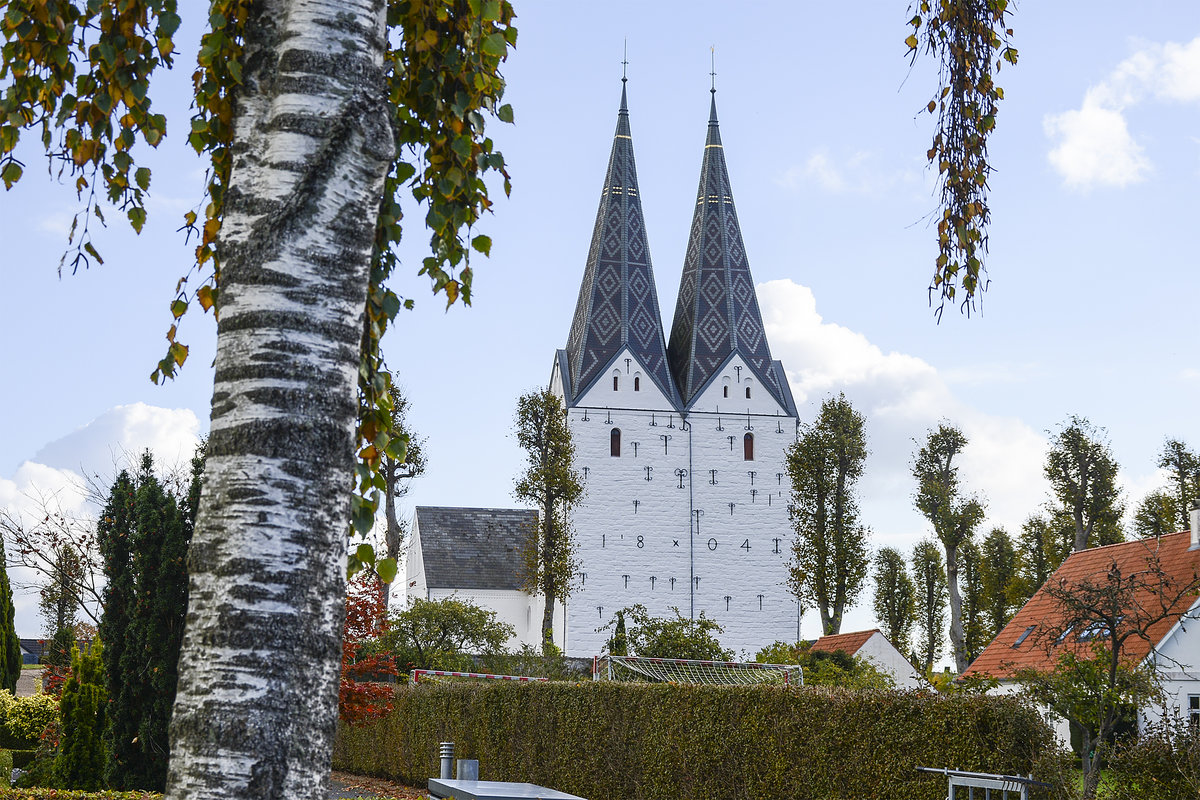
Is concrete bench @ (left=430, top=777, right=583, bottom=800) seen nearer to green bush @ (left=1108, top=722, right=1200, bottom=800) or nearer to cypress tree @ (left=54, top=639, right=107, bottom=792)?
green bush @ (left=1108, top=722, right=1200, bottom=800)

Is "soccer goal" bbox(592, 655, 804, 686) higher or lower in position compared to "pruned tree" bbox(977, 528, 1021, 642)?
lower

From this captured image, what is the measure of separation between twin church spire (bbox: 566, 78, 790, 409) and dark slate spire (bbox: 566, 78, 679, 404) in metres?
0.05

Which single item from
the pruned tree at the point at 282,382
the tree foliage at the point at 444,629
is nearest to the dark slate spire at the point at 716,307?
the tree foliage at the point at 444,629

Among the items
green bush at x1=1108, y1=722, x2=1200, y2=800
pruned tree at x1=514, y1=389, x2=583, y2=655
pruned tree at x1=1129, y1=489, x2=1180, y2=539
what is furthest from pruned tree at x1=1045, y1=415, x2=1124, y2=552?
green bush at x1=1108, y1=722, x2=1200, y2=800

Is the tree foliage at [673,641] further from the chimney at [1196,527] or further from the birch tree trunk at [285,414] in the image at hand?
the birch tree trunk at [285,414]

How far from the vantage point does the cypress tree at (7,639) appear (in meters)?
23.0

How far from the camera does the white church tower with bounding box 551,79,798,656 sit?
4950 cm

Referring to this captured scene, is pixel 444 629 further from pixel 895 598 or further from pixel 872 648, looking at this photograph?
pixel 895 598

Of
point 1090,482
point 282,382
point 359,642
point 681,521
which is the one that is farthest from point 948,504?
point 282,382

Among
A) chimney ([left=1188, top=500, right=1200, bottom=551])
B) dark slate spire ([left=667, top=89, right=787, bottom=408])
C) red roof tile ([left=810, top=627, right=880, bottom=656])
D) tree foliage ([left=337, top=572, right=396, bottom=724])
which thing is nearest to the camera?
tree foliage ([left=337, top=572, right=396, bottom=724])

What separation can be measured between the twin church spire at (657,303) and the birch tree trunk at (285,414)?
47971 millimetres

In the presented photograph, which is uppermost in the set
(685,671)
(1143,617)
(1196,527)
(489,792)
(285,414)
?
(1196,527)

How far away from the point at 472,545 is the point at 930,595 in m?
23.6

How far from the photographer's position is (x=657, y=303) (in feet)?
173
